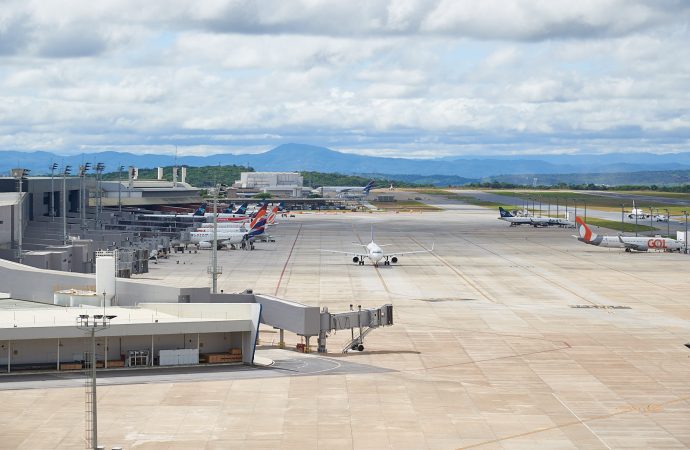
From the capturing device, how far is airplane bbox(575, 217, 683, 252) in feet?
572

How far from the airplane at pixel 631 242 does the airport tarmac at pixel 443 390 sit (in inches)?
2355

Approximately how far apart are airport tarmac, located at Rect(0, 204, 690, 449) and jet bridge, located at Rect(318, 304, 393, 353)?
50.0 inches

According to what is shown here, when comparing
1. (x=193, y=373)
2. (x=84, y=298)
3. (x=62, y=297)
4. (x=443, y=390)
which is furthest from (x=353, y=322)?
(x=62, y=297)

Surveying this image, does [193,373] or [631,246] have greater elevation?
[631,246]

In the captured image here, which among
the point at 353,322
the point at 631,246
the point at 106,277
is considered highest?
the point at 106,277

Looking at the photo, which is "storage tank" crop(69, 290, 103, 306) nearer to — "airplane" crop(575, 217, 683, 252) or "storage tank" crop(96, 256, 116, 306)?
"storage tank" crop(96, 256, 116, 306)

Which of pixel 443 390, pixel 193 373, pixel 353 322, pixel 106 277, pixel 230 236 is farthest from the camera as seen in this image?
pixel 230 236

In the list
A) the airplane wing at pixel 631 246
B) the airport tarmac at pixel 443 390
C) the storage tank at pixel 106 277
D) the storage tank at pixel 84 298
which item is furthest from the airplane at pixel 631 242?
the storage tank at pixel 84 298

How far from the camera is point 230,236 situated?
172 m

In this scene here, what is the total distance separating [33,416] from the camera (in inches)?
2202

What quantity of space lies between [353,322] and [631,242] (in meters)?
108

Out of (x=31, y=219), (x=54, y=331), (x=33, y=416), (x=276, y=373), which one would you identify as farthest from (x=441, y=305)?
(x=31, y=219)

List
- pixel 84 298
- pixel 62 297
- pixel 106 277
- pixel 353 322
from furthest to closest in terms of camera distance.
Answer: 1. pixel 62 297
2. pixel 84 298
3. pixel 106 277
4. pixel 353 322

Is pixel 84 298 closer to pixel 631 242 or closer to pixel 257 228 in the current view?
pixel 257 228
